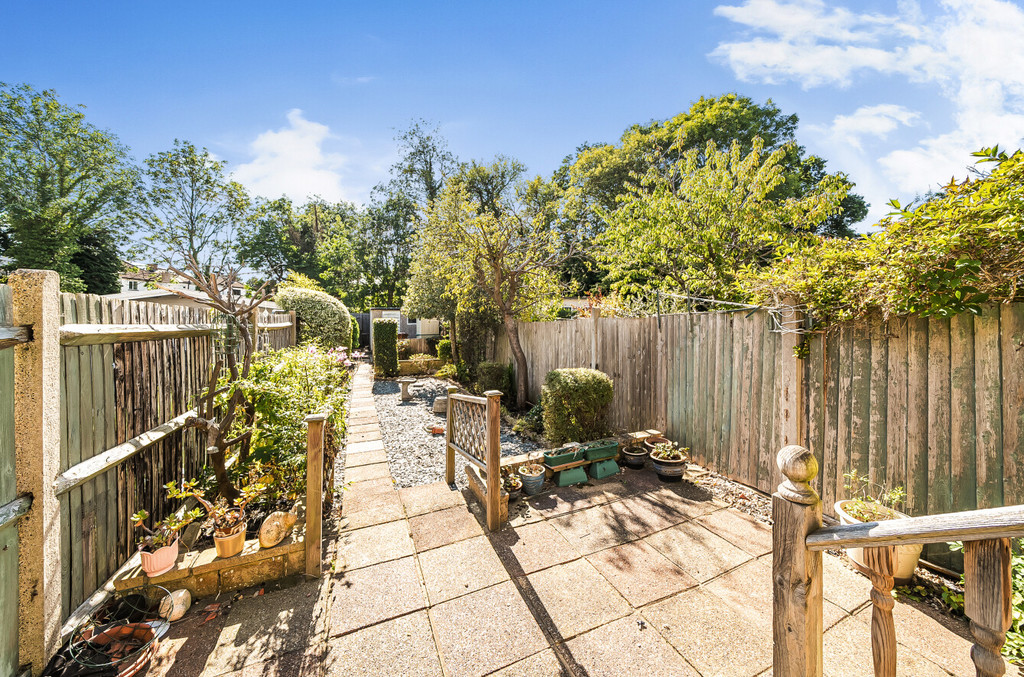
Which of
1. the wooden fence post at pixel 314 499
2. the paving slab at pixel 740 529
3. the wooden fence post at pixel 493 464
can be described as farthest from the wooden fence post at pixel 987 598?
the wooden fence post at pixel 314 499

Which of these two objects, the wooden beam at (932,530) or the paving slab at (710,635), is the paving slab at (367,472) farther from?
the wooden beam at (932,530)

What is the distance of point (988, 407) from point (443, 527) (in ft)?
12.2

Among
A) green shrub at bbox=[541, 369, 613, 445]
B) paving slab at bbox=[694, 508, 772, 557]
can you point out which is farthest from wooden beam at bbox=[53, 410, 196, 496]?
paving slab at bbox=[694, 508, 772, 557]

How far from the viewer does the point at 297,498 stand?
2910 mm

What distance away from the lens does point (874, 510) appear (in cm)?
233

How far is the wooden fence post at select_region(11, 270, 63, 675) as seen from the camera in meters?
1.63

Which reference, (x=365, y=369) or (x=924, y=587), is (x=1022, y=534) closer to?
(x=924, y=587)

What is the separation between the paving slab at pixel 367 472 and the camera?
3900mm

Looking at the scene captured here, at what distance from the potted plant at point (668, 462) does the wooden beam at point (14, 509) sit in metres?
4.40

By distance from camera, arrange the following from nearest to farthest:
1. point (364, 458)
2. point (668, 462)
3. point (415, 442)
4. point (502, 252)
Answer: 1. point (668, 462)
2. point (364, 458)
3. point (415, 442)
4. point (502, 252)

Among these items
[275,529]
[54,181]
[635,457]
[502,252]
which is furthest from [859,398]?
[54,181]

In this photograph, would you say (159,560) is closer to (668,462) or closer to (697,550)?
(697,550)

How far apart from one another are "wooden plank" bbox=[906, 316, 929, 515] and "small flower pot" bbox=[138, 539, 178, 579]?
4765 millimetres

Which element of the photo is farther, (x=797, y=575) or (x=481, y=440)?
(x=481, y=440)
